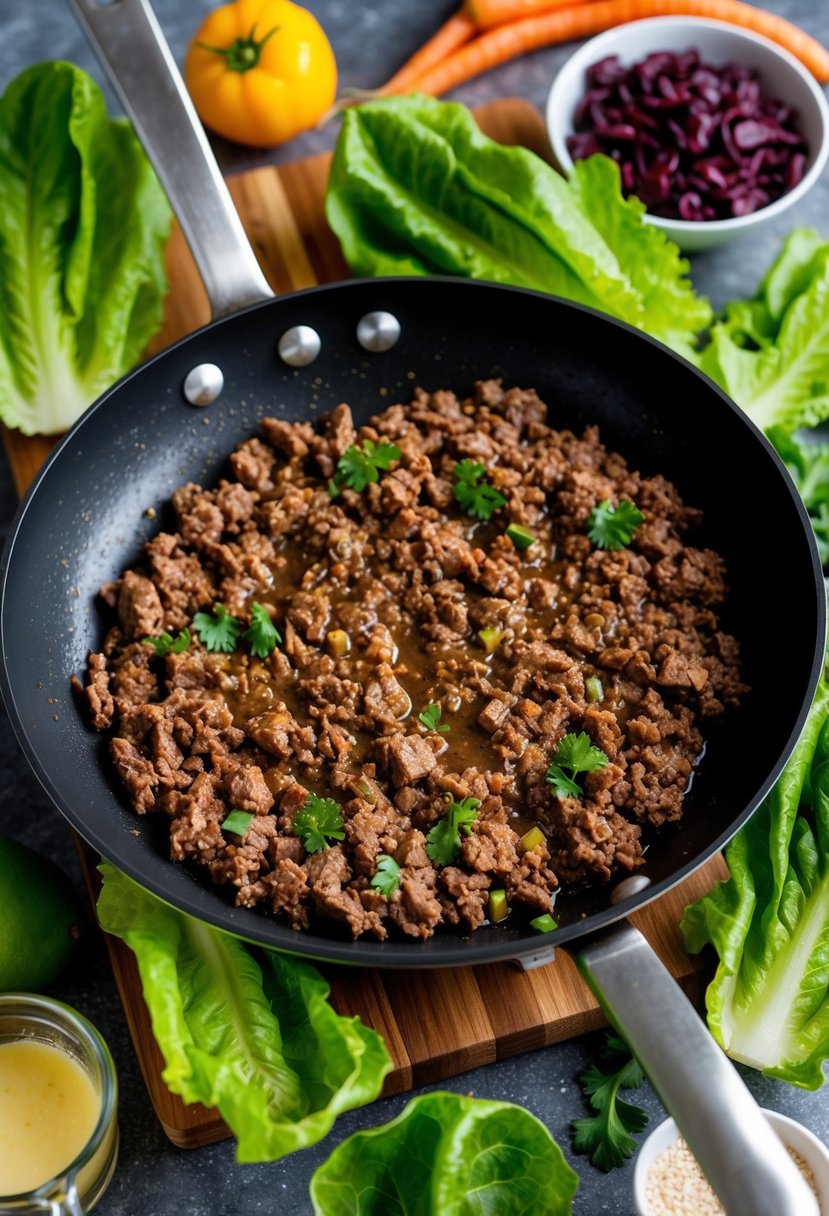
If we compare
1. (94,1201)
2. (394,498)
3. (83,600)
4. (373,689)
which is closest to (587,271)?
(394,498)

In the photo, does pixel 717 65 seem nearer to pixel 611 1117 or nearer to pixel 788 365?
pixel 788 365

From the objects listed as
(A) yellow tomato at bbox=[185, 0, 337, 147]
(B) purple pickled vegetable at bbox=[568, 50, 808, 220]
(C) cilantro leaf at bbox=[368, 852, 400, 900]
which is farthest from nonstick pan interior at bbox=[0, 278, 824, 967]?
(A) yellow tomato at bbox=[185, 0, 337, 147]

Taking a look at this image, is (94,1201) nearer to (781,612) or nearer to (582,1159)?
(582,1159)

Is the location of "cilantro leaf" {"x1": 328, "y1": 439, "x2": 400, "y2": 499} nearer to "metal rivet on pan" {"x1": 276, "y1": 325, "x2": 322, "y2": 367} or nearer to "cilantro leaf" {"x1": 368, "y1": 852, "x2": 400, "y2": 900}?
"metal rivet on pan" {"x1": 276, "y1": 325, "x2": 322, "y2": 367}

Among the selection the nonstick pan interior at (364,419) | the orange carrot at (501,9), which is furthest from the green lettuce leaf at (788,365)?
the orange carrot at (501,9)

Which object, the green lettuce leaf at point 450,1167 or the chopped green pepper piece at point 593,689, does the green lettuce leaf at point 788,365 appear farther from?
the green lettuce leaf at point 450,1167

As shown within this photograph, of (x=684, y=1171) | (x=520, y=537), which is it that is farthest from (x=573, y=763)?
(x=684, y=1171)
